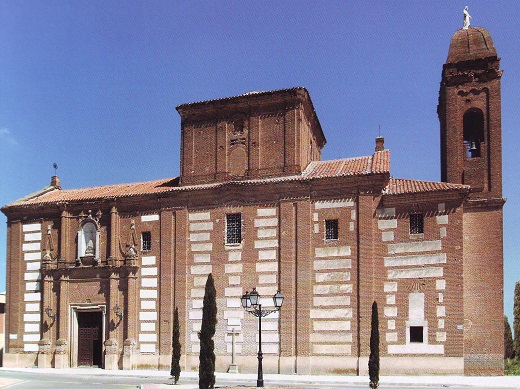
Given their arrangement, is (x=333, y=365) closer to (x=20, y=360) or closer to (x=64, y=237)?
(x=64, y=237)

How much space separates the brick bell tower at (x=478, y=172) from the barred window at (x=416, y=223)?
2.33m

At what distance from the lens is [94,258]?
3156cm

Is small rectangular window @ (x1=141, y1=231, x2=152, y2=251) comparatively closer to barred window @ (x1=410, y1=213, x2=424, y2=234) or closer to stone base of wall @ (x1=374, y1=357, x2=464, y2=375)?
stone base of wall @ (x1=374, y1=357, x2=464, y2=375)

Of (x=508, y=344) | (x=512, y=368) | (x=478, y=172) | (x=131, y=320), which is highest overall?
(x=478, y=172)

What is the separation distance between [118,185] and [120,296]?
6803 mm

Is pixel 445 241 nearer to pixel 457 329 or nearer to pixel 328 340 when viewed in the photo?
pixel 457 329

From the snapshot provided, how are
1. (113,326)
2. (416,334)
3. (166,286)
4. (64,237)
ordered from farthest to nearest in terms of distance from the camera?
(64,237) < (113,326) < (166,286) < (416,334)

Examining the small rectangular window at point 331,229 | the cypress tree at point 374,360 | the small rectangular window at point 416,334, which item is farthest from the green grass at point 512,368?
the cypress tree at point 374,360

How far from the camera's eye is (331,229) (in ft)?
91.5

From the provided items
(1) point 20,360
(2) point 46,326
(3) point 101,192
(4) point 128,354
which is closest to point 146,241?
(3) point 101,192

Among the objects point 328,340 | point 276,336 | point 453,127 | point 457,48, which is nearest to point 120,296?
point 276,336

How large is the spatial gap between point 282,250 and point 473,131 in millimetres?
10754

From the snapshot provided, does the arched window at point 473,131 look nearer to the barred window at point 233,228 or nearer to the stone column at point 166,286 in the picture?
the barred window at point 233,228

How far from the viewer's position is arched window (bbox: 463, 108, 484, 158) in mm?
29047
